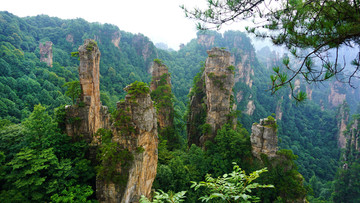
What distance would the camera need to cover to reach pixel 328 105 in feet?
274

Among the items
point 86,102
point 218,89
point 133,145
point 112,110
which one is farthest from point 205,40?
point 133,145

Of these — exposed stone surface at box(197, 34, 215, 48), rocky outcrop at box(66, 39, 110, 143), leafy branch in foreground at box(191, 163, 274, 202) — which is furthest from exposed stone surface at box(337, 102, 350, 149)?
leafy branch in foreground at box(191, 163, 274, 202)

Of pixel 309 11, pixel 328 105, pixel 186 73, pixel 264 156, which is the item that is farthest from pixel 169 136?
pixel 328 105

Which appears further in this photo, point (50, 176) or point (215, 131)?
point (215, 131)

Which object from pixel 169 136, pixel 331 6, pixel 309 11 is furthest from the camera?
pixel 169 136

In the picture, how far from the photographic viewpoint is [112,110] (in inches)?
926

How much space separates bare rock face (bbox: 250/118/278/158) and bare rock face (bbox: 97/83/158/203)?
10247 millimetres

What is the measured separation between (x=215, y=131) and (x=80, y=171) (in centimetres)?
1384

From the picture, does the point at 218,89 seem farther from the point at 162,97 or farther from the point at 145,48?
the point at 145,48

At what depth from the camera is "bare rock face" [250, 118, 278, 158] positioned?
53.7ft

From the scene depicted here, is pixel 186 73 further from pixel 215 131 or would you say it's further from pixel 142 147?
pixel 142 147

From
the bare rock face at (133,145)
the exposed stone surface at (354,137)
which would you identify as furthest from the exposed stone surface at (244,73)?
the bare rock face at (133,145)

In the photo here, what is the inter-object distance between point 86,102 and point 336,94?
10197 cm

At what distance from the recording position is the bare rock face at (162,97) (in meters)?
23.2
